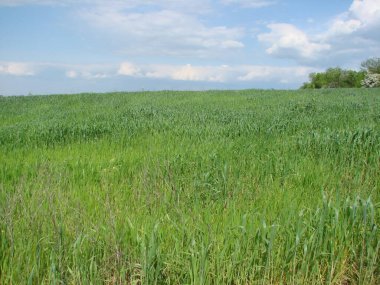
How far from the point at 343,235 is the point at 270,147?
3.70 m

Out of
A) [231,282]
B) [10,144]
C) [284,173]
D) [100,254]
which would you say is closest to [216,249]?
[231,282]

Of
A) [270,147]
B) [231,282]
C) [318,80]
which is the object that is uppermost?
[318,80]

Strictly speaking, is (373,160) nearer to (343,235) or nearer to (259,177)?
(259,177)

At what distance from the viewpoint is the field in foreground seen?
3.06 meters

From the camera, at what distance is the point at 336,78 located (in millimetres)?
93500

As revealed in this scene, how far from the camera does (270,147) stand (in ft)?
23.0

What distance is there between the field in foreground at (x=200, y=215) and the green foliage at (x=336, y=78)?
3398 inches

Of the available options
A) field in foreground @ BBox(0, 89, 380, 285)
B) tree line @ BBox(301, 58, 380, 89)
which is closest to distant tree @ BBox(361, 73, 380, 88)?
tree line @ BBox(301, 58, 380, 89)

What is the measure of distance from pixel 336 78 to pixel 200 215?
98.7 meters

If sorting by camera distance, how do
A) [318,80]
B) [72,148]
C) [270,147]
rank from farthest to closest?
[318,80]
[72,148]
[270,147]

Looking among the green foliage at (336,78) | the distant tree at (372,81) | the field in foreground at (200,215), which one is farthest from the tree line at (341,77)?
the field in foreground at (200,215)

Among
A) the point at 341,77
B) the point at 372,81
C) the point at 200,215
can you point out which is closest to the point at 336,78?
the point at 341,77

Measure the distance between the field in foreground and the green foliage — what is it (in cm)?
8630

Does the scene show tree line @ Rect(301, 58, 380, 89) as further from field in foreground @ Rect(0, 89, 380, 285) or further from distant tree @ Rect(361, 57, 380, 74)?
field in foreground @ Rect(0, 89, 380, 285)
